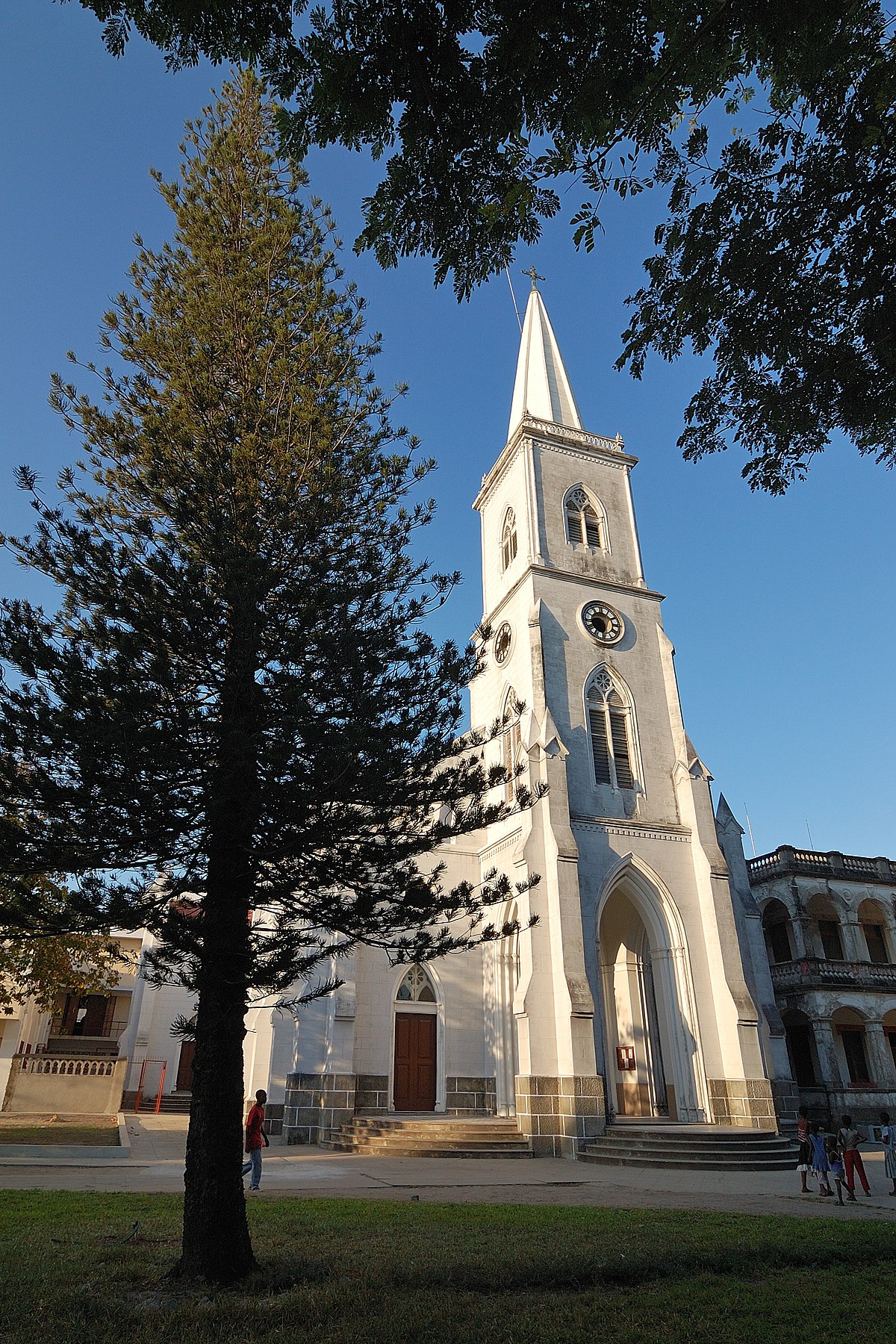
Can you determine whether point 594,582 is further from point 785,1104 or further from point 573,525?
point 785,1104

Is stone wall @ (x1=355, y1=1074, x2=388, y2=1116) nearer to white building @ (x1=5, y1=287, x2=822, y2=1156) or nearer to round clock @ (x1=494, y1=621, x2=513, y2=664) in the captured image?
white building @ (x1=5, y1=287, x2=822, y2=1156)

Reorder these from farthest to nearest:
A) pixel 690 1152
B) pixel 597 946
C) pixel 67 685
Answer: pixel 597 946 → pixel 690 1152 → pixel 67 685

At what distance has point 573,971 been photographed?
59.5ft

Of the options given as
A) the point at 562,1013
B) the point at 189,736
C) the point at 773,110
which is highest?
the point at 773,110

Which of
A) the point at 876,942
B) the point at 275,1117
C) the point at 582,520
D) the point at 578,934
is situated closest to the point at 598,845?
the point at 578,934

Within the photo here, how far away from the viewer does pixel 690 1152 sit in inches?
619

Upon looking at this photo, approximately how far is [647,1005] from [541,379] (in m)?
21.5

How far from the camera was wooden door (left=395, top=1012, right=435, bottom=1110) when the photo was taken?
2086 cm

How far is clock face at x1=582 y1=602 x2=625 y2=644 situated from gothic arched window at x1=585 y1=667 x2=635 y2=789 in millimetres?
1069

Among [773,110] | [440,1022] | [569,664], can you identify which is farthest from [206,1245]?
[569,664]

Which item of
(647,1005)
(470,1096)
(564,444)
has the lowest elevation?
(470,1096)

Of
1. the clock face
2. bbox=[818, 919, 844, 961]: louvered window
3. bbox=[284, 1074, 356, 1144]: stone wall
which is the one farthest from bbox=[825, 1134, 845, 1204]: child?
bbox=[818, 919, 844, 961]: louvered window

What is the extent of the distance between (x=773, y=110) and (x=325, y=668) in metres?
5.83

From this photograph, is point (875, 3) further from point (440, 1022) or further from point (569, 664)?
point (440, 1022)
